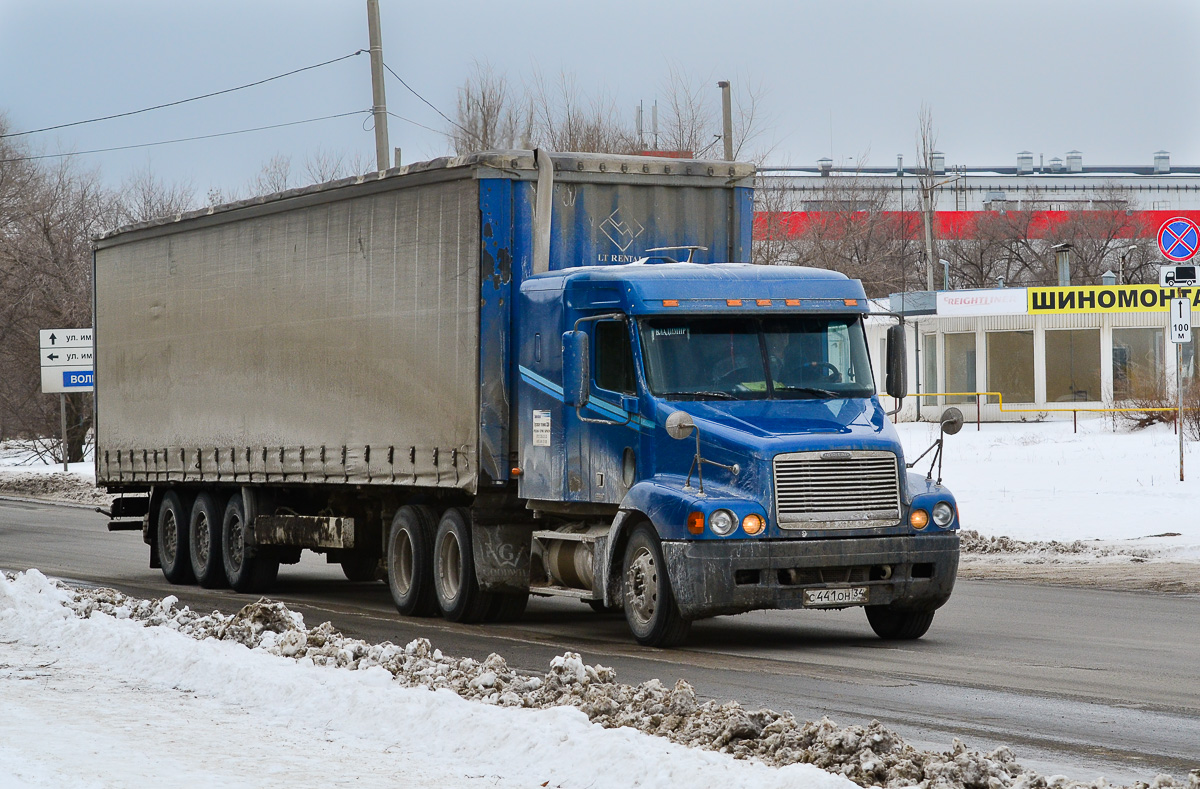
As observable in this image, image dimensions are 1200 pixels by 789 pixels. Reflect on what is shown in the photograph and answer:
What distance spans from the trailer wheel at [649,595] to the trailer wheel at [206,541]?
7832 millimetres

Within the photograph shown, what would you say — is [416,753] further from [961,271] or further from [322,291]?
[961,271]

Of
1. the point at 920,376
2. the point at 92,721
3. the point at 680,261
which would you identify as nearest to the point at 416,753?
the point at 92,721

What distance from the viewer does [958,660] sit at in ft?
37.5

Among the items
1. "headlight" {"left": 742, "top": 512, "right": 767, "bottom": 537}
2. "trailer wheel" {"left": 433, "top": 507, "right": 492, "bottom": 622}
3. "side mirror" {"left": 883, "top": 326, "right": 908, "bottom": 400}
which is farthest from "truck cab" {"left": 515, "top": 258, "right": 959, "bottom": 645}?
"trailer wheel" {"left": 433, "top": 507, "right": 492, "bottom": 622}

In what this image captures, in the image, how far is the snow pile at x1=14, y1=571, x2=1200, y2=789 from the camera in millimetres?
6781

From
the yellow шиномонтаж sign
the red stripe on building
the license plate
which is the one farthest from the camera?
the red stripe on building

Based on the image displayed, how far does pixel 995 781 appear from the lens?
6586 mm

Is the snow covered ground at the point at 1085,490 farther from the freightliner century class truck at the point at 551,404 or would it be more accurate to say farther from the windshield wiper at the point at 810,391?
the freightliner century class truck at the point at 551,404

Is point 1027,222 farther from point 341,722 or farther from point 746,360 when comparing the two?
point 341,722

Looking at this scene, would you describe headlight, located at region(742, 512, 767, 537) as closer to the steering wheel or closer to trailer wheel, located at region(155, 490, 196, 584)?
the steering wheel

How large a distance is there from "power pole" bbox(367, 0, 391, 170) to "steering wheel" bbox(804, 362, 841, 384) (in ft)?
48.4

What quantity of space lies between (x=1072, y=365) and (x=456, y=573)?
121ft

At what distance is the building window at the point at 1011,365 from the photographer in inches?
1905

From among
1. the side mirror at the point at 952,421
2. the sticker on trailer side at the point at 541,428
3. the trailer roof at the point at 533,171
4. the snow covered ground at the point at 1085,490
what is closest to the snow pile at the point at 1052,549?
the snow covered ground at the point at 1085,490
